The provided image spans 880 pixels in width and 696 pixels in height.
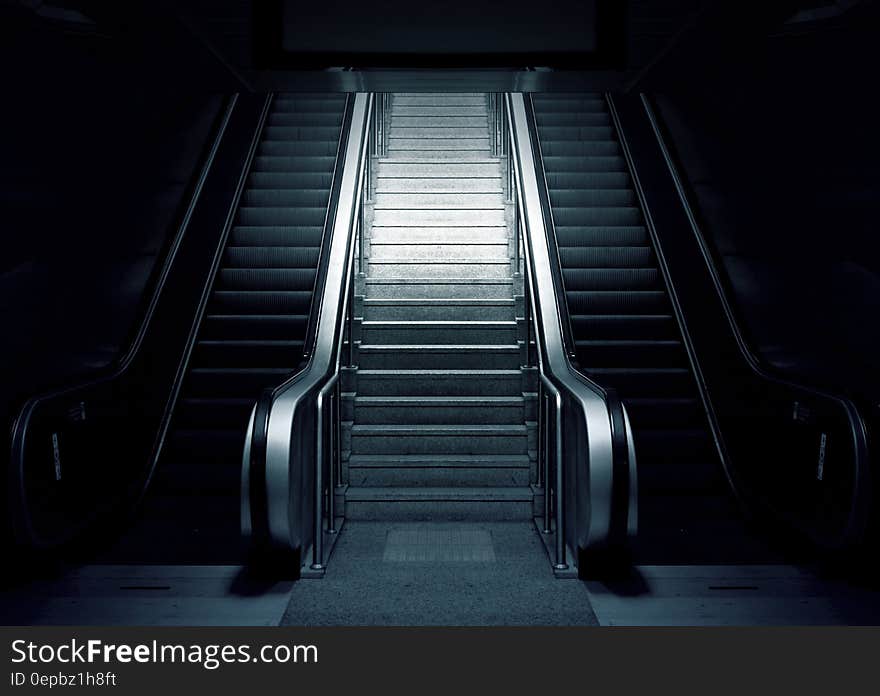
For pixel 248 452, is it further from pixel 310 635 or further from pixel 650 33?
pixel 650 33

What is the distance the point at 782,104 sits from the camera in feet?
17.6

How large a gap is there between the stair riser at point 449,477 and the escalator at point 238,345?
775 millimetres

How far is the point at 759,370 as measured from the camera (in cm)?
461

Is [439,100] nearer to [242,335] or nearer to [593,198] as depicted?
[593,198]

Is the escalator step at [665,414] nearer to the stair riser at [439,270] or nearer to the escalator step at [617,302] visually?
the escalator step at [617,302]

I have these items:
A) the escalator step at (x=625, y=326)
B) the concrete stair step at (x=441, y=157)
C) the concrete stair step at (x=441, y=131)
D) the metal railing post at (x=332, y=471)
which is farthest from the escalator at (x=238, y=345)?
the escalator step at (x=625, y=326)

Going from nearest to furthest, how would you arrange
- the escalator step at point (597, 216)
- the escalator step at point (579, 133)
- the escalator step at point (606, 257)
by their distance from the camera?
the escalator step at point (606, 257) → the escalator step at point (597, 216) → the escalator step at point (579, 133)

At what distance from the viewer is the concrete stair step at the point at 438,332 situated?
586 centimetres

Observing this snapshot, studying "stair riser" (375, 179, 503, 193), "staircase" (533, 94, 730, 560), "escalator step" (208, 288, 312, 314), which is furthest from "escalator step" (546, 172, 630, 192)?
"escalator step" (208, 288, 312, 314)

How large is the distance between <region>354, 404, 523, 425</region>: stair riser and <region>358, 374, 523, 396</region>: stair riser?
0.20 metres

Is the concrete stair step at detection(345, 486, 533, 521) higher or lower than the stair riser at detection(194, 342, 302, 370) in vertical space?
lower

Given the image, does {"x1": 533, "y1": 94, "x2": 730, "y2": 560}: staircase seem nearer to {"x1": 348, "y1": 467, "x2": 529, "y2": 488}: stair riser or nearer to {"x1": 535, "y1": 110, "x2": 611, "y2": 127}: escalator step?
{"x1": 535, "y1": 110, "x2": 611, "y2": 127}: escalator step

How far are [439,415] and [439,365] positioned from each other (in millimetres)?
491

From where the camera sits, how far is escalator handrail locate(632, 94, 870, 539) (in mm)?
3424
